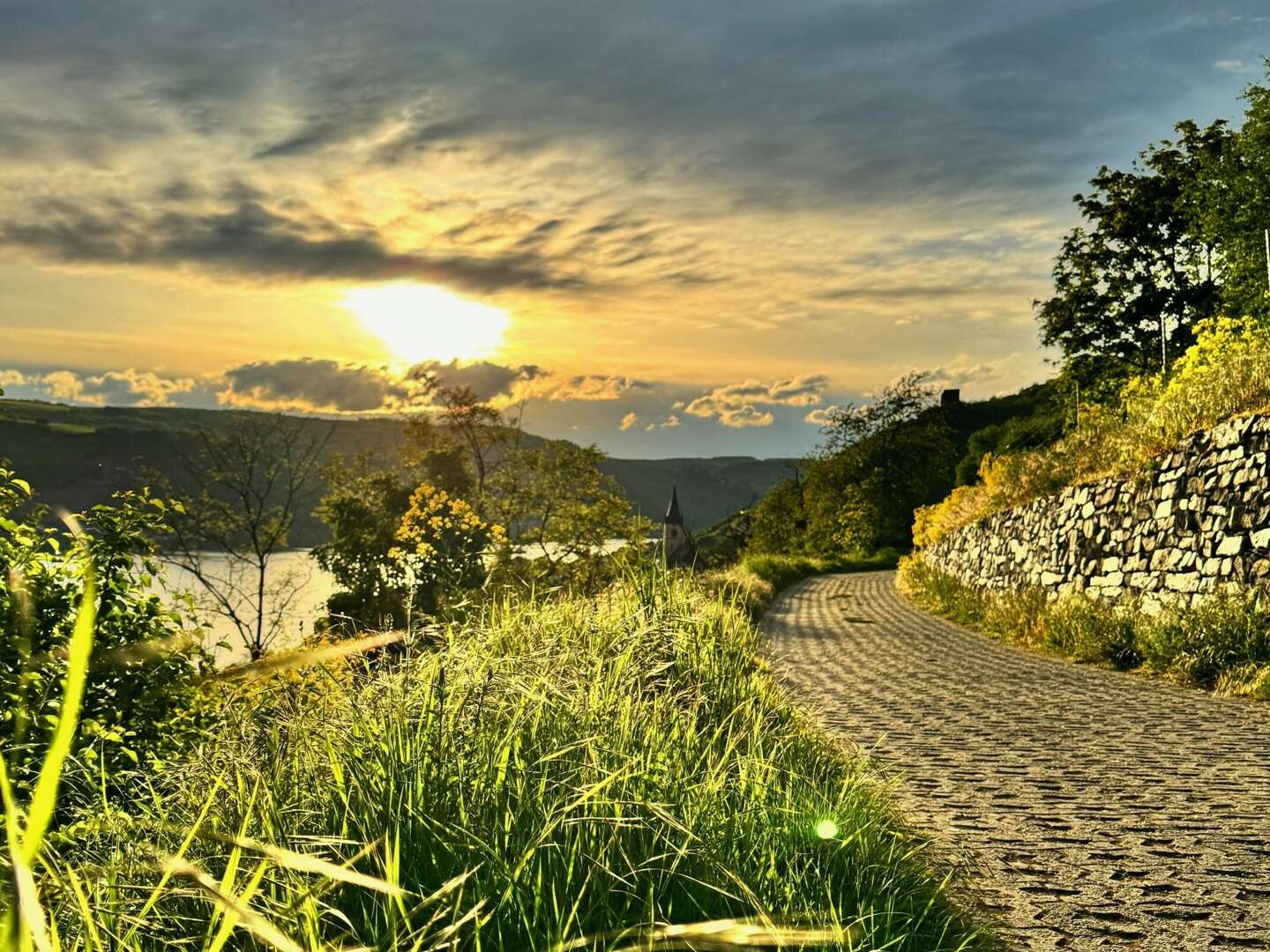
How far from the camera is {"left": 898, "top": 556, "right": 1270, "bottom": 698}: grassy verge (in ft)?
28.9

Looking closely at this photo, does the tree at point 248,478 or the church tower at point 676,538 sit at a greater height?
the tree at point 248,478

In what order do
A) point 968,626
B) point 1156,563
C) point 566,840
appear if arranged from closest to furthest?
point 566,840 → point 1156,563 → point 968,626

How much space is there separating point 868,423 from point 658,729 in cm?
3870

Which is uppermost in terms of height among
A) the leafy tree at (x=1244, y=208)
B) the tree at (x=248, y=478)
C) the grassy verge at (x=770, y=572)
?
the leafy tree at (x=1244, y=208)

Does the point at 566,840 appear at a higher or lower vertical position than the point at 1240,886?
higher

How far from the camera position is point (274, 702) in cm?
430

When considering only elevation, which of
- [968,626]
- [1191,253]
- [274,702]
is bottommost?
[968,626]

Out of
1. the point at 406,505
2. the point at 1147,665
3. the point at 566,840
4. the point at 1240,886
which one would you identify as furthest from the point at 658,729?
the point at 406,505

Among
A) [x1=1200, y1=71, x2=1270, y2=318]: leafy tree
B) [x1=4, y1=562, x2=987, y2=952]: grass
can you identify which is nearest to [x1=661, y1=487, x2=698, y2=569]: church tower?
[x1=1200, y1=71, x2=1270, y2=318]: leafy tree

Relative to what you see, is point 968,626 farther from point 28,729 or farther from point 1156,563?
point 28,729

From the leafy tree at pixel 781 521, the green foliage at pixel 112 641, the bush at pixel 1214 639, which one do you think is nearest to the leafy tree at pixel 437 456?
the leafy tree at pixel 781 521

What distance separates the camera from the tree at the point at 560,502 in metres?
25.1

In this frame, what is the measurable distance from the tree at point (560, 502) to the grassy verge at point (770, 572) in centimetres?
316

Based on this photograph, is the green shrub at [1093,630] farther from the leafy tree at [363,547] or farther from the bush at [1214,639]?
the leafy tree at [363,547]
